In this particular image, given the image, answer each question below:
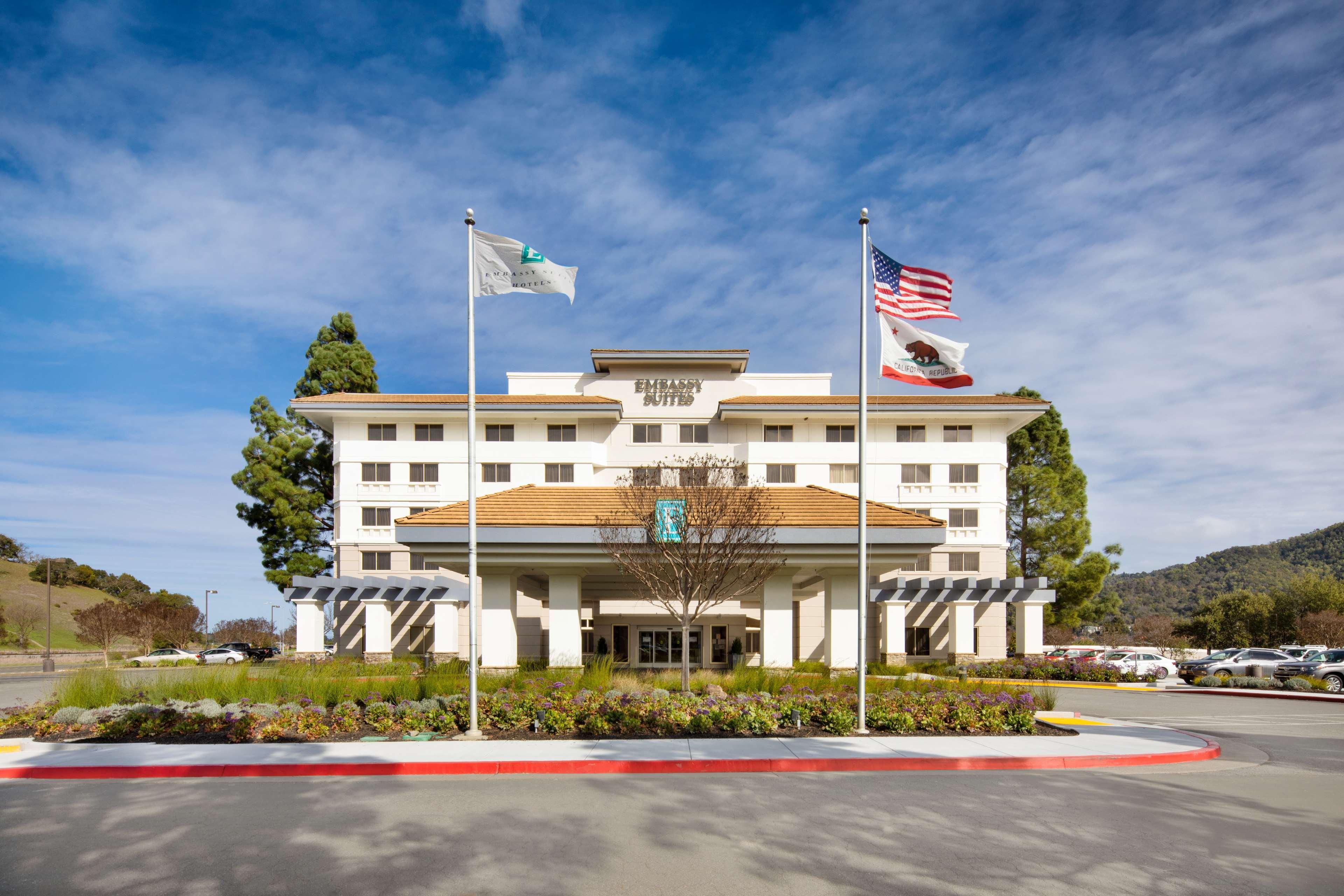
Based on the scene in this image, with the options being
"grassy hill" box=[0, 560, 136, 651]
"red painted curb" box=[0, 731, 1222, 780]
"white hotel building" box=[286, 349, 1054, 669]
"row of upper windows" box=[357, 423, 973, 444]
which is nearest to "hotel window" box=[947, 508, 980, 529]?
"white hotel building" box=[286, 349, 1054, 669]

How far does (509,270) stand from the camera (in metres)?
15.3

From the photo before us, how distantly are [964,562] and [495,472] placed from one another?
2704 centimetres

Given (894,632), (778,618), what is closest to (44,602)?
(894,632)

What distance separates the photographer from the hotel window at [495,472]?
44812 mm

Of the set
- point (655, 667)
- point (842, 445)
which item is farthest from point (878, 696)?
point (842, 445)

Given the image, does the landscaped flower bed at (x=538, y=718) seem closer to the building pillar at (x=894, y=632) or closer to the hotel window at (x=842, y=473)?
the building pillar at (x=894, y=632)

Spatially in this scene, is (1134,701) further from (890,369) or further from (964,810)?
(964,810)

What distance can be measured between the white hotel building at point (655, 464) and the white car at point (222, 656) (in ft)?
48.9

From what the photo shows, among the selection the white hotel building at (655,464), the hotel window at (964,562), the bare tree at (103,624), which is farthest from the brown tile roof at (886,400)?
the bare tree at (103,624)

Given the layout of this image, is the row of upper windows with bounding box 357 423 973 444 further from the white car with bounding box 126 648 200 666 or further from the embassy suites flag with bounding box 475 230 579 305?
the embassy suites flag with bounding box 475 230 579 305

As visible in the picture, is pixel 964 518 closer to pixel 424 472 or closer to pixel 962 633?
pixel 962 633

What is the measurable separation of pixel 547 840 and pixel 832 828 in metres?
2.99

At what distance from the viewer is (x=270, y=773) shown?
11492mm

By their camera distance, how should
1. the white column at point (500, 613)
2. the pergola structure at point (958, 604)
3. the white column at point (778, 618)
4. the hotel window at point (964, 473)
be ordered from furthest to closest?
1. the hotel window at point (964, 473)
2. the pergola structure at point (958, 604)
3. the white column at point (500, 613)
4. the white column at point (778, 618)
